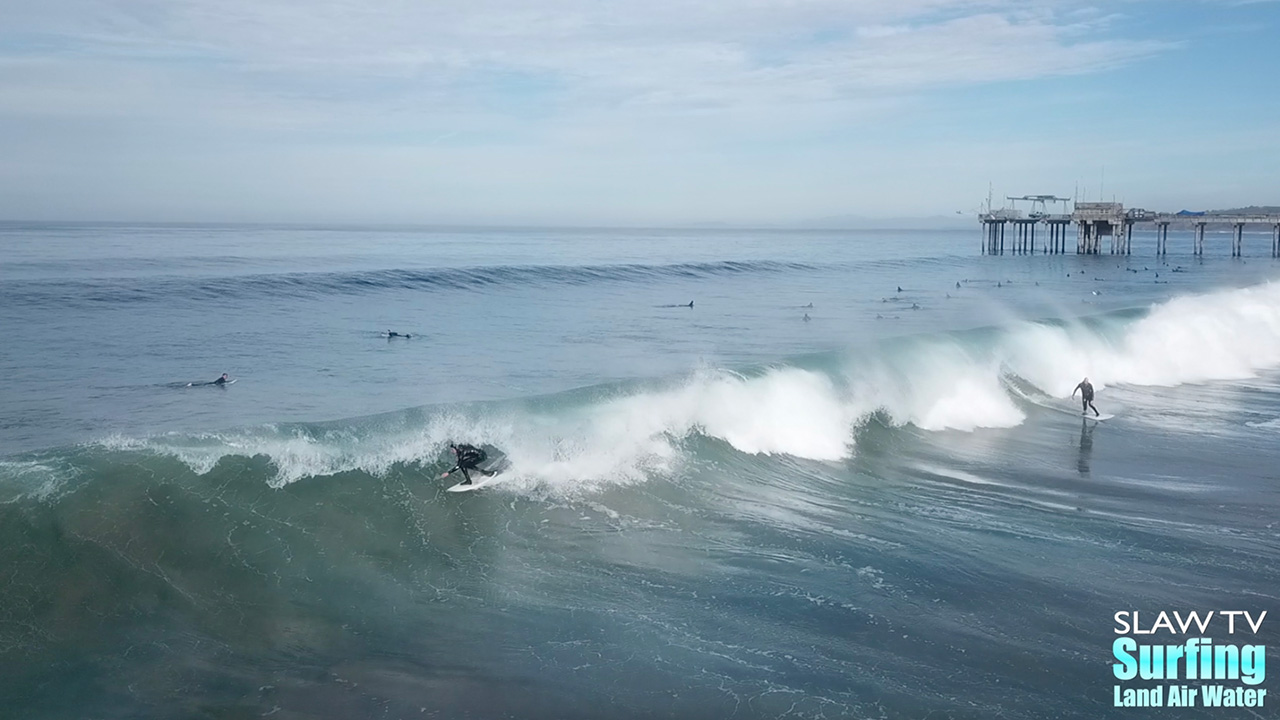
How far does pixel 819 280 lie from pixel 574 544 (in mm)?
57418

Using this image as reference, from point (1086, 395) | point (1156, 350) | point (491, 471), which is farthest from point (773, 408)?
point (1156, 350)

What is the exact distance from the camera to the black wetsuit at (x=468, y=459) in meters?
13.6

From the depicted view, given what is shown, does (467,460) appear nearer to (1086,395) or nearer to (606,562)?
(606,562)

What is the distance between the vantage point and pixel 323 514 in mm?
12273

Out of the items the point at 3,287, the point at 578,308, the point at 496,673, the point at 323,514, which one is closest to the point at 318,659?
the point at 496,673

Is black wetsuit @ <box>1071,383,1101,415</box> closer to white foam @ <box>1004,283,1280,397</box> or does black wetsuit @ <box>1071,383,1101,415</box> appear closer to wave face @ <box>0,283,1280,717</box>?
wave face @ <box>0,283,1280,717</box>

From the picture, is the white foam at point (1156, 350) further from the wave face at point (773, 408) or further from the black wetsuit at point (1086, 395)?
the black wetsuit at point (1086, 395)

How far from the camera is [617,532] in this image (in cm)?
1250

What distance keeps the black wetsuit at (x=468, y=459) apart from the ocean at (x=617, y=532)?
1.22 feet

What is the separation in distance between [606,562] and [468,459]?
127 inches

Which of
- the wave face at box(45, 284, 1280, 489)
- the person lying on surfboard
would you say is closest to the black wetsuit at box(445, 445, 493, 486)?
the person lying on surfboard

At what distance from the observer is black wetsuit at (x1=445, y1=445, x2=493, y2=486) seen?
13.6 meters

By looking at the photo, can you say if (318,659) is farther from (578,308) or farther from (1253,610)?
(578,308)

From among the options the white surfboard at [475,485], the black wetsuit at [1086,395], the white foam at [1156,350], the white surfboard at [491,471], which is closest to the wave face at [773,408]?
the white foam at [1156,350]
